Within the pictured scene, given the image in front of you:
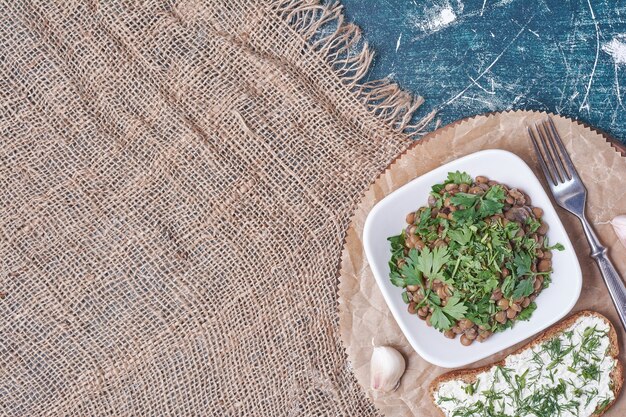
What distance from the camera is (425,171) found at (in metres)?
2.75

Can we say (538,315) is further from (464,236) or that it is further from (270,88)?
(270,88)

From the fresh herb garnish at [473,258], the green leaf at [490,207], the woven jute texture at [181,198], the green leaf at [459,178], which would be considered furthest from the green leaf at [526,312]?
the woven jute texture at [181,198]

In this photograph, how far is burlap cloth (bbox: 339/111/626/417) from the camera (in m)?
2.66

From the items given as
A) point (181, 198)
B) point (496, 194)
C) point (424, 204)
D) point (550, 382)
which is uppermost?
point (496, 194)

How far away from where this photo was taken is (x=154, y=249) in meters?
3.03

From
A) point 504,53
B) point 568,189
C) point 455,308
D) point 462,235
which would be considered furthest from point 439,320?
point 504,53

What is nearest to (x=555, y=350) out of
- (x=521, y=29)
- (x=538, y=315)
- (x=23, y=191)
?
(x=538, y=315)

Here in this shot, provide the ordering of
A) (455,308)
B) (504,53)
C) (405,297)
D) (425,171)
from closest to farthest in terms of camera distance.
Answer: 1. (455,308)
2. (405,297)
3. (425,171)
4. (504,53)

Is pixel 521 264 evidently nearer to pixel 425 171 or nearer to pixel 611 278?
pixel 611 278

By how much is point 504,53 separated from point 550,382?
4.11 ft

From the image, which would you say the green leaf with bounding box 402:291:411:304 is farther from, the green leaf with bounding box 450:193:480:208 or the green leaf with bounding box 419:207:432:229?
the green leaf with bounding box 450:193:480:208

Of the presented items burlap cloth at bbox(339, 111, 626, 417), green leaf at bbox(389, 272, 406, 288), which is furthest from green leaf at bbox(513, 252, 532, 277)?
green leaf at bbox(389, 272, 406, 288)

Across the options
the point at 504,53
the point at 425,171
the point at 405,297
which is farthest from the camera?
the point at 504,53

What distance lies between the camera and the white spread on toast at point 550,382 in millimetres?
2629
